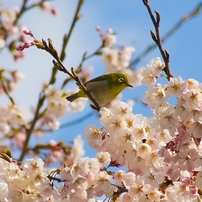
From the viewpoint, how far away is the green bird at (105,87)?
386cm

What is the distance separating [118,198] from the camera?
236 cm

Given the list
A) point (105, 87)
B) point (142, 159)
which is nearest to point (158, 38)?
point (142, 159)

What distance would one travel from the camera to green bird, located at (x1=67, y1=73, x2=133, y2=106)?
152 inches

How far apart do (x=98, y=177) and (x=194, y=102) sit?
0.54m

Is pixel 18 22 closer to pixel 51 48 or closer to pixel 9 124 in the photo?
pixel 9 124

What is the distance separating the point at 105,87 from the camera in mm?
3920

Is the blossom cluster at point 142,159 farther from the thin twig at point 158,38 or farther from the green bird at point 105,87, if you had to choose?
the green bird at point 105,87

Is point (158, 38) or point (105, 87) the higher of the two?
point (105, 87)

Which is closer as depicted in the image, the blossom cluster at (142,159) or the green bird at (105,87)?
the blossom cluster at (142,159)

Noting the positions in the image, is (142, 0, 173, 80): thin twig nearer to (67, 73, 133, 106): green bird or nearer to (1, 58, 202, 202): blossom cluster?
(1, 58, 202, 202): blossom cluster

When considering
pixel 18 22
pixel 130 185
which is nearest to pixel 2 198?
pixel 130 185

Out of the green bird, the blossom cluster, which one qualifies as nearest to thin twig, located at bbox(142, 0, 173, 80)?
the blossom cluster

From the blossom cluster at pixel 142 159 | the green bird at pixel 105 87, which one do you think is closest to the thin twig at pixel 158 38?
the blossom cluster at pixel 142 159

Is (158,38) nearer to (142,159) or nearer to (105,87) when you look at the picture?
(142,159)
